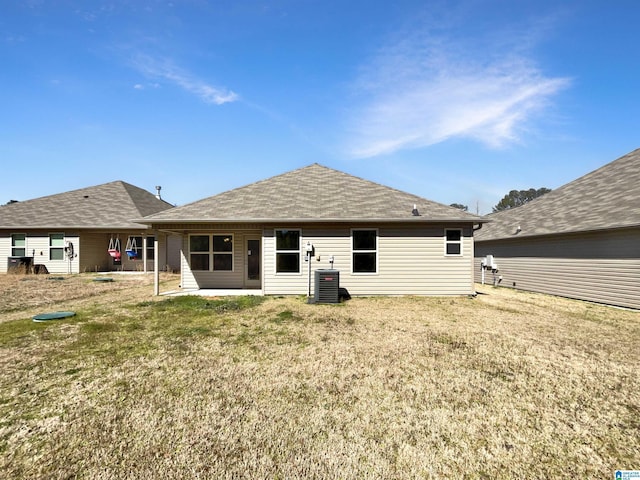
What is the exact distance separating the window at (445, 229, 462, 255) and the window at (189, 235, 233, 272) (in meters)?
8.27

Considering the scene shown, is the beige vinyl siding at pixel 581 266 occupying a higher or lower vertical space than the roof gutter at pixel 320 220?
lower

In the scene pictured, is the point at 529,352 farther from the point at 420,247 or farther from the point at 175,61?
the point at 175,61

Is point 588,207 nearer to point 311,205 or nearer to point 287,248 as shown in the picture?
point 311,205

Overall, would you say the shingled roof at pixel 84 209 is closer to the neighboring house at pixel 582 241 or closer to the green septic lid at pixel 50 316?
the green septic lid at pixel 50 316

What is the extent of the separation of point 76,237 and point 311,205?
1487cm

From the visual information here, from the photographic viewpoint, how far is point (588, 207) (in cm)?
1090

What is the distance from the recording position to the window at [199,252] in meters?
11.9

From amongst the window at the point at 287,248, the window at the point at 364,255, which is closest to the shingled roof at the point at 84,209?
the window at the point at 287,248

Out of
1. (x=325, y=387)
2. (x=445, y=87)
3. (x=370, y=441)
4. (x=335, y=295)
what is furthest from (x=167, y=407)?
(x=445, y=87)

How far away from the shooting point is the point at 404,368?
4.24 m

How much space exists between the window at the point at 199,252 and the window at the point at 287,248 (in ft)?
11.3

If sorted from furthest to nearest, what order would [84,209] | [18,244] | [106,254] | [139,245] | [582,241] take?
[84,209], [106,254], [139,245], [18,244], [582,241]

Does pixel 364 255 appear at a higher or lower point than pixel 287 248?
lower

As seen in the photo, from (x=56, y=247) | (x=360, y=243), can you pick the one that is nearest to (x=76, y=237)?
(x=56, y=247)
